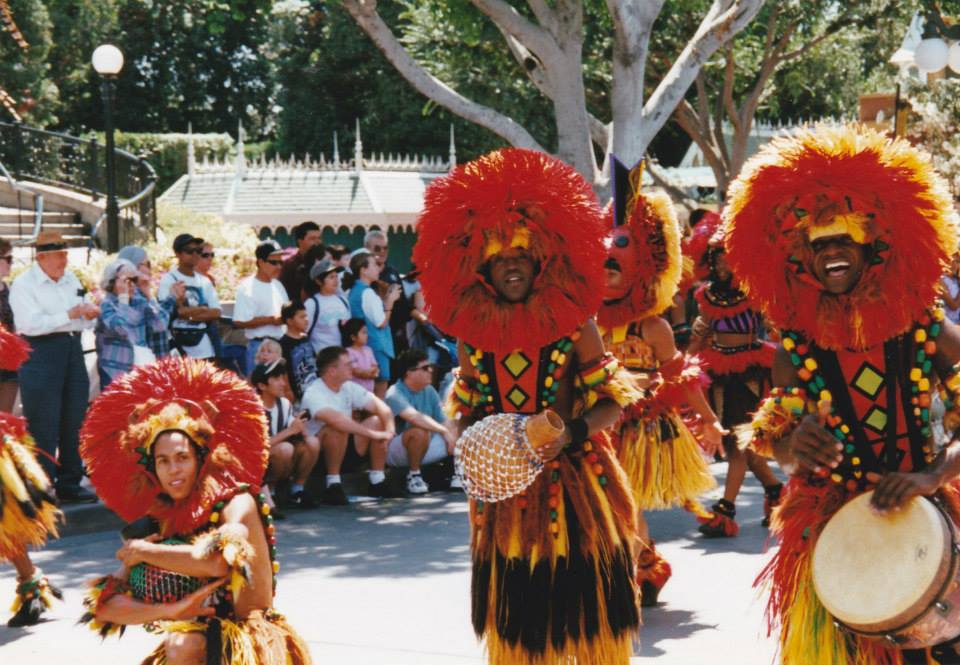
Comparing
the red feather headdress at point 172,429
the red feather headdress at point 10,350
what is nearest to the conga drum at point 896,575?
the red feather headdress at point 172,429

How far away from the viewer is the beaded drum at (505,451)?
5.08 m

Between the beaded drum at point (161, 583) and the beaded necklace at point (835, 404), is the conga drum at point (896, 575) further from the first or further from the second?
the beaded drum at point (161, 583)

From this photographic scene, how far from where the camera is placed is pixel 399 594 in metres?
7.79

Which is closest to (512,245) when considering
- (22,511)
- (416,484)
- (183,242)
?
(22,511)

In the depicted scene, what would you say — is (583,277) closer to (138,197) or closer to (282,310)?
(282,310)

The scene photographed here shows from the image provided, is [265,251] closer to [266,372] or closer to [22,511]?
[266,372]

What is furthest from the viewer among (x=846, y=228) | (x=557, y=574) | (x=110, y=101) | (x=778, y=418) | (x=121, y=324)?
(x=110, y=101)

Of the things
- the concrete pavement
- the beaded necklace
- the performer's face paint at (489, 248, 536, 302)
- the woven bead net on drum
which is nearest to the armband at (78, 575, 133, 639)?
the woven bead net on drum

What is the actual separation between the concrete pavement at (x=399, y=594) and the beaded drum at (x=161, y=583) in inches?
76.5

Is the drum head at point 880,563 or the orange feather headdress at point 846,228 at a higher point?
the orange feather headdress at point 846,228

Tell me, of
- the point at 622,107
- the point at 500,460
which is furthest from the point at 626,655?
the point at 622,107

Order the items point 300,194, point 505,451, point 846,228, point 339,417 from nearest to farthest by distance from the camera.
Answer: point 846,228, point 505,451, point 339,417, point 300,194

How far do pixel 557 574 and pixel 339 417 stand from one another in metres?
5.64

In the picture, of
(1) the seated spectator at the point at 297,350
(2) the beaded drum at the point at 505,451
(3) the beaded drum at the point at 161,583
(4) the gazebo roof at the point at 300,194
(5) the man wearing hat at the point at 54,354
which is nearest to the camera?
(3) the beaded drum at the point at 161,583
